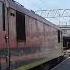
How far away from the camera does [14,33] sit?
9250mm

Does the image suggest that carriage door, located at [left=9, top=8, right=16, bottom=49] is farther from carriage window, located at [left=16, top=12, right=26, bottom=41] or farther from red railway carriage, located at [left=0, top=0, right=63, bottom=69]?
carriage window, located at [left=16, top=12, right=26, bottom=41]

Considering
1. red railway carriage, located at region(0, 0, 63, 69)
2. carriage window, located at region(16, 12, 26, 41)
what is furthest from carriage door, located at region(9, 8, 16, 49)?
carriage window, located at region(16, 12, 26, 41)

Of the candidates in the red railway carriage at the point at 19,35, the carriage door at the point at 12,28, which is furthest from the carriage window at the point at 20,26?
the carriage door at the point at 12,28

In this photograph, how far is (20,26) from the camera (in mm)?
10109

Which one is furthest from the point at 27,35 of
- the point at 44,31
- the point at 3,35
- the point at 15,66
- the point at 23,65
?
the point at 44,31

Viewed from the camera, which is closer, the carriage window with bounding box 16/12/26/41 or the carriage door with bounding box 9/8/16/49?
the carriage door with bounding box 9/8/16/49

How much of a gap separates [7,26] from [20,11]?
5.58 feet

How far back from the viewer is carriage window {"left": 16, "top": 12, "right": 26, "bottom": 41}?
9704 millimetres

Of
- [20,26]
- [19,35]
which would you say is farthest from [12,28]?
[20,26]

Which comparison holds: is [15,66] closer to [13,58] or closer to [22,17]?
[13,58]

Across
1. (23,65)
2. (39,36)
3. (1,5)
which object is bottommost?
(23,65)

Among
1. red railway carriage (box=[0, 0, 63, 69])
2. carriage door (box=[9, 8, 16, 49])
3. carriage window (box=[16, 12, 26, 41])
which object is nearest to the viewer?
red railway carriage (box=[0, 0, 63, 69])

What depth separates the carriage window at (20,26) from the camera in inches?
382

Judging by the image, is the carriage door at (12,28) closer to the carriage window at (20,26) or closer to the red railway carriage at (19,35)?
the red railway carriage at (19,35)
